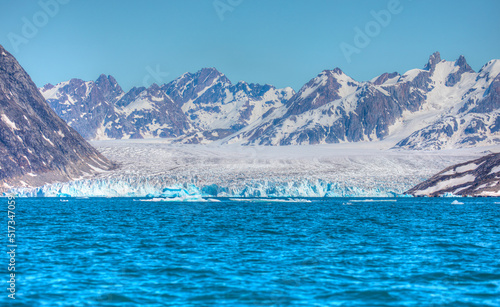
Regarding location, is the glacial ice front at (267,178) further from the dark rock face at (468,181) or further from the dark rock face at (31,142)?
the dark rock face at (31,142)

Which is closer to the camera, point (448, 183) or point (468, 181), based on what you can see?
point (468, 181)

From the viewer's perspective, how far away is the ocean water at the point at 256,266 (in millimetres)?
20000

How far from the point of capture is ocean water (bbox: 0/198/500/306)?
2000cm

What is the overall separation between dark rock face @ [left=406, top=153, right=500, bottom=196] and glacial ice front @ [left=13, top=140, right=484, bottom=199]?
4332 millimetres

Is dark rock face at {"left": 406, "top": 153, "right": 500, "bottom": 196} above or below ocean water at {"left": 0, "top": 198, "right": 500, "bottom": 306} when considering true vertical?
above

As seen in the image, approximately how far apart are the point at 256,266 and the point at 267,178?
8291 cm

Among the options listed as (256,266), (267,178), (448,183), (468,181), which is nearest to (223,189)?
(267,178)

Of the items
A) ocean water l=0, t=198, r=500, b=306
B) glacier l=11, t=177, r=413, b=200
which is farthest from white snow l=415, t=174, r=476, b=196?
ocean water l=0, t=198, r=500, b=306

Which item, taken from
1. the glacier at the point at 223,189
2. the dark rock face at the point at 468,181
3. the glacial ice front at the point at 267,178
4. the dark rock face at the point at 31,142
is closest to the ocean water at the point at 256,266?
the glacial ice front at the point at 267,178

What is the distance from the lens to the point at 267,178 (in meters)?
109

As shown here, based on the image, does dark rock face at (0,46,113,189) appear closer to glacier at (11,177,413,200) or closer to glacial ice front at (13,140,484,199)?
glacial ice front at (13,140,484,199)

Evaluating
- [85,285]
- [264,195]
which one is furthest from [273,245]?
[264,195]

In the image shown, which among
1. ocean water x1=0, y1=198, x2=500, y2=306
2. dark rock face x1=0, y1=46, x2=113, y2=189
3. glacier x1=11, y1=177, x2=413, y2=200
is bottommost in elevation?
ocean water x1=0, y1=198, x2=500, y2=306

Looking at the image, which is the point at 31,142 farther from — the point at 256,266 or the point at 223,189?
the point at 256,266
